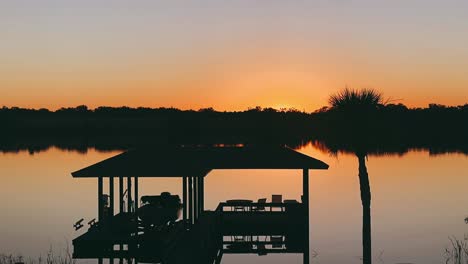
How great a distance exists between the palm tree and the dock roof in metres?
5.46

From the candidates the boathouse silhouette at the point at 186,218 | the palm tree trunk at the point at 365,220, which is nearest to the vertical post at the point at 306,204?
the boathouse silhouette at the point at 186,218

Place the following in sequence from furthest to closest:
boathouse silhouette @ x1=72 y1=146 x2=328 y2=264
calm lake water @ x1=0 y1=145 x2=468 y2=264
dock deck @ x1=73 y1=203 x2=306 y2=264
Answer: calm lake water @ x1=0 y1=145 x2=468 y2=264
boathouse silhouette @ x1=72 y1=146 x2=328 y2=264
dock deck @ x1=73 y1=203 x2=306 y2=264

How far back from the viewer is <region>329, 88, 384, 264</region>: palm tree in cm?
2636

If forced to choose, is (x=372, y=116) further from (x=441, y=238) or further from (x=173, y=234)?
(x=441, y=238)

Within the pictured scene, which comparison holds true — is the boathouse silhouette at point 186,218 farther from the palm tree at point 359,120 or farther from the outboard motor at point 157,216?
the palm tree at point 359,120

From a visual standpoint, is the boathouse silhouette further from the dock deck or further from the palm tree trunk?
the palm tree trunk

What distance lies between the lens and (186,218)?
18.0 m

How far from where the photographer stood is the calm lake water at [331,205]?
3566cm

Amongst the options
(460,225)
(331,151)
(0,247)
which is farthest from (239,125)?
(331,151)

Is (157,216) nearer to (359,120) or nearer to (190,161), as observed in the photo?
(190,161)

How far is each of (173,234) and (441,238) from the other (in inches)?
1033

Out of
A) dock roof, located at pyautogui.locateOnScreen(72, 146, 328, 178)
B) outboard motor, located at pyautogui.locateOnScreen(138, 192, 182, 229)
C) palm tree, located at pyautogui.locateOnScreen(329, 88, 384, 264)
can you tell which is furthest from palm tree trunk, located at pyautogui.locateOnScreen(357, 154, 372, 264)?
outboard motor, located at pyautogui.locateOnScreen(138, 192, 182, 229)

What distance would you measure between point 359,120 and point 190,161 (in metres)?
10.3

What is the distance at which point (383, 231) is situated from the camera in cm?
4231
